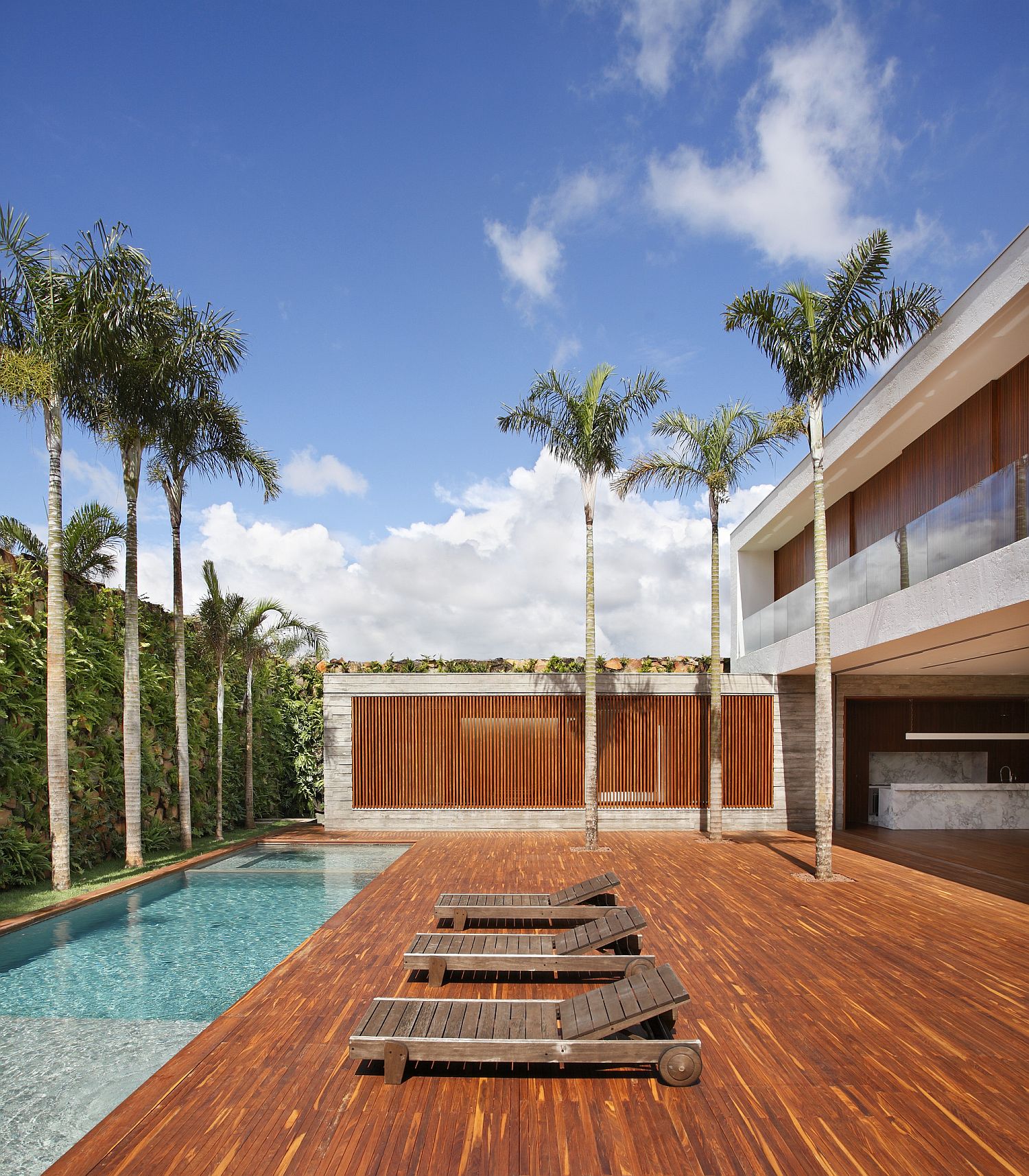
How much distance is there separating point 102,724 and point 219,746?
3.35 metres

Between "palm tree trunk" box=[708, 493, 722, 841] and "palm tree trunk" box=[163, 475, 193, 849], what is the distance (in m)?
8.55

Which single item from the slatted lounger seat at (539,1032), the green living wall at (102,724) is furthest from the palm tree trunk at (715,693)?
the green living wall at (102,724)

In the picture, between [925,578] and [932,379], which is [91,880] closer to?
[925,578]

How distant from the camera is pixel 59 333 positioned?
336 inches

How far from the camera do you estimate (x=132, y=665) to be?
10078 millimetres

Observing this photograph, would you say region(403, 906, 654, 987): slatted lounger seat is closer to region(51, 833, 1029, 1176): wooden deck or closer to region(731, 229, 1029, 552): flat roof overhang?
region(51, 833, 1029, 1176): wooden deck

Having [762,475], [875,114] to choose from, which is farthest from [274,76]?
[762,475]

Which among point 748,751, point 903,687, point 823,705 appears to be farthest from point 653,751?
point 903,687

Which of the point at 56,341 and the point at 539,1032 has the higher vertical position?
the point at 56,341

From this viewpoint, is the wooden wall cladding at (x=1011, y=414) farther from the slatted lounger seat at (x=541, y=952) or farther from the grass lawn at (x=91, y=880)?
the grass lawn at (x=91, y=880)

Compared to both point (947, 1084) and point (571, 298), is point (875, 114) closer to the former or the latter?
point (571, 298)

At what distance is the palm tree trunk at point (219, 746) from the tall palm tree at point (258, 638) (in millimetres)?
564

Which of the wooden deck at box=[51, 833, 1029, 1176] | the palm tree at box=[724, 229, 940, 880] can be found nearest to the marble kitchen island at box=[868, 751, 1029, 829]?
the palm tree at box=[724, 229, 940, 880]

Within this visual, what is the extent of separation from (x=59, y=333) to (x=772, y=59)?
10441mm
